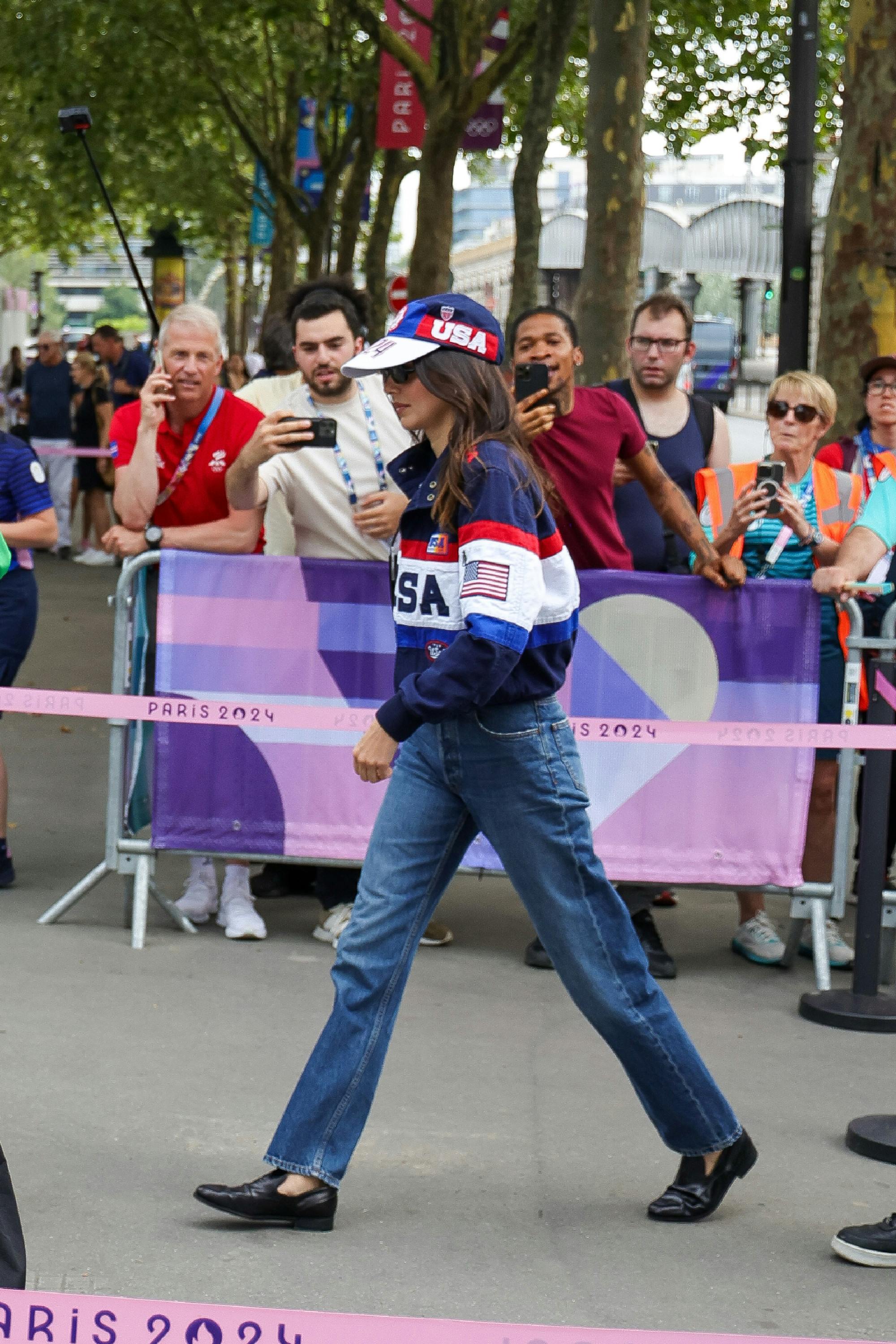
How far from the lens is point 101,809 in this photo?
8.48 m

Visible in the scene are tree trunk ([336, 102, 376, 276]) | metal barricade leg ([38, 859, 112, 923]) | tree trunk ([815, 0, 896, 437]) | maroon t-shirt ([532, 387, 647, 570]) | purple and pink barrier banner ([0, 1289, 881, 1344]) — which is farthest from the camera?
tree trunk ([336, 102, 376, 276])

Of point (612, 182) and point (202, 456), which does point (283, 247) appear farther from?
point (202, 456)

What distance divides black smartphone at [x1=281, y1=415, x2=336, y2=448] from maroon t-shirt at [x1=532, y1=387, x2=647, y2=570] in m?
0.70

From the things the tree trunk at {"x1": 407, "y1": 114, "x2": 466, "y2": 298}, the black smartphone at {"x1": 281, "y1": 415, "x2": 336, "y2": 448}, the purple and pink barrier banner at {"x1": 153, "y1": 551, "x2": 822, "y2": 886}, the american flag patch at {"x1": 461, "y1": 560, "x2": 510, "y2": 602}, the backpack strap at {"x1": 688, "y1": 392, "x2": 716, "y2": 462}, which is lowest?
the purple and pink barrier banner at {"x1": 153, "y1": 551, "x2": 822, "y2": 886}

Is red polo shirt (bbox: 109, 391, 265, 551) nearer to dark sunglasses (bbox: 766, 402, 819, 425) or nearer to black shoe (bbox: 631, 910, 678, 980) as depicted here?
dark sunglasses (bbox: 766, 402, 819, 425)

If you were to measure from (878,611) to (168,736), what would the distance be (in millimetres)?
2516

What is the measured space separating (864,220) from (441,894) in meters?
6.81

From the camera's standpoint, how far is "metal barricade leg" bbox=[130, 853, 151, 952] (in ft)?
20.7

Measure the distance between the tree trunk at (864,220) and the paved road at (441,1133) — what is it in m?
Result: 3.90

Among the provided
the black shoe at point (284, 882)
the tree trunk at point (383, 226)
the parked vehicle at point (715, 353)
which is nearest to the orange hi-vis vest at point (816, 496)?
the black shoe at point (284, 882)

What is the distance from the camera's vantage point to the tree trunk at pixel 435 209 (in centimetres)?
1728

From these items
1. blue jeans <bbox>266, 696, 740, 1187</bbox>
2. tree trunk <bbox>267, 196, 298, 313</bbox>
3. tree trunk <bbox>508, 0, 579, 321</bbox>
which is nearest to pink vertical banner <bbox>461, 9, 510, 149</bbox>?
tree trunk <bbox>508, 0, 579, 321</bbox>

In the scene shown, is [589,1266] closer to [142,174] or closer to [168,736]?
[168,736]

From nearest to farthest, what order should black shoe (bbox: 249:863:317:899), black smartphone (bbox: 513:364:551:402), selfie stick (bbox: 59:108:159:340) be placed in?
black smartphone (bbox: 513:364:551:402), black shoe (bbox: 249:863:317:899), selfie stick (bbox: 59:108:159:340)
